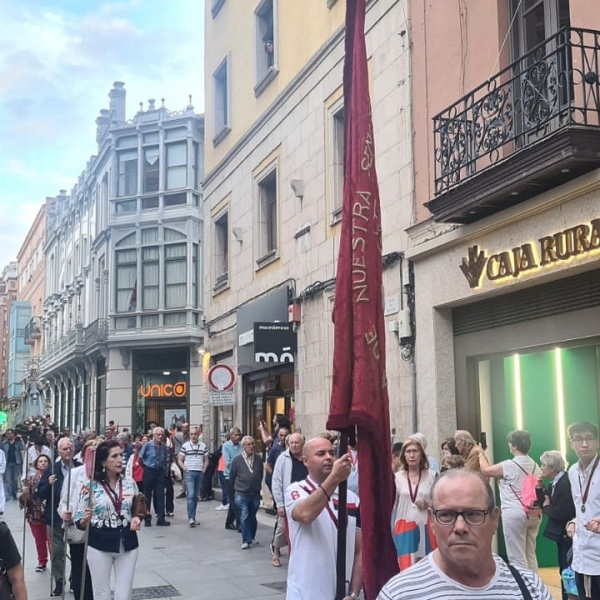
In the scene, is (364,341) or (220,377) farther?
(220,377)

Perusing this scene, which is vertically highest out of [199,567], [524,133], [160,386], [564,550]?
[524,133]

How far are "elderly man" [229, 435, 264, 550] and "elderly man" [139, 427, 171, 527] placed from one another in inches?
132

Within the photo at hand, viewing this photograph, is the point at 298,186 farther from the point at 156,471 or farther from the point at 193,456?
the point at 156,471

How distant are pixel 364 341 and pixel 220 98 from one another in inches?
794

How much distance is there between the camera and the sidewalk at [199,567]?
10391mm

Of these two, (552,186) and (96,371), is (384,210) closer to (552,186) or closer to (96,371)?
(552,186)

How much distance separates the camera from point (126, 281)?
36.6 m

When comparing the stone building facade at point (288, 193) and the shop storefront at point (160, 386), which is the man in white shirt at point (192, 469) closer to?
the stone building facade at point (288, 193)

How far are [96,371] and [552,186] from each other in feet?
110

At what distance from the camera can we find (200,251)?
35.7 metres

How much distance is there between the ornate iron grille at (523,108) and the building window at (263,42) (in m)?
8.75

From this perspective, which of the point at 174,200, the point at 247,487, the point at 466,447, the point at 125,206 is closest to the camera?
the point at 466,447

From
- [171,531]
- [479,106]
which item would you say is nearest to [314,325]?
[171,531]

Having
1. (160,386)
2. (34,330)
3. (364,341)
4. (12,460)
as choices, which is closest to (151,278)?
(160,386)
